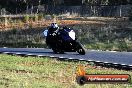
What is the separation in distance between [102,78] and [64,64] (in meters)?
7.15

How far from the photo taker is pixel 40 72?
580 inches

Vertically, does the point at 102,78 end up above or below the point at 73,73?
above

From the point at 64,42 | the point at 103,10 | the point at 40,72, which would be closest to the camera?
the point at 40,72

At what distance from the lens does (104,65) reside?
1684 centimetres

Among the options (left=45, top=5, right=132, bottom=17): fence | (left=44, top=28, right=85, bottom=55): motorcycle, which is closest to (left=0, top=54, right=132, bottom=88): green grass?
(left=44, top=28, right=85, bottom=55): motorcycle

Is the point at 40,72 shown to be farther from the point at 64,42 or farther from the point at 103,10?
the point at 103,10

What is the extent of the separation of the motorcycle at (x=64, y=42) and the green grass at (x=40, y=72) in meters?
2.08

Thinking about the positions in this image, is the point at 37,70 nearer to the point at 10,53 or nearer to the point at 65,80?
the point at 65,80

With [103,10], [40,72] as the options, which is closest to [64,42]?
[40,72]

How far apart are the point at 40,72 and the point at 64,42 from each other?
6471 mm

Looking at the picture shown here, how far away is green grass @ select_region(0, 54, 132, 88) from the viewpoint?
11985 mm

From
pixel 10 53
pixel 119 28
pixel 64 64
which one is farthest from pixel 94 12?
pixel 64 64

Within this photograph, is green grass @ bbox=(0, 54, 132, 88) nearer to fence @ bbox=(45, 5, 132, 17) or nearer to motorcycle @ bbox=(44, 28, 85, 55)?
motorcycle @ bbox=(44, 28, 85, 55)

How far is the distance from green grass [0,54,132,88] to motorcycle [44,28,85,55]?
208 cm
